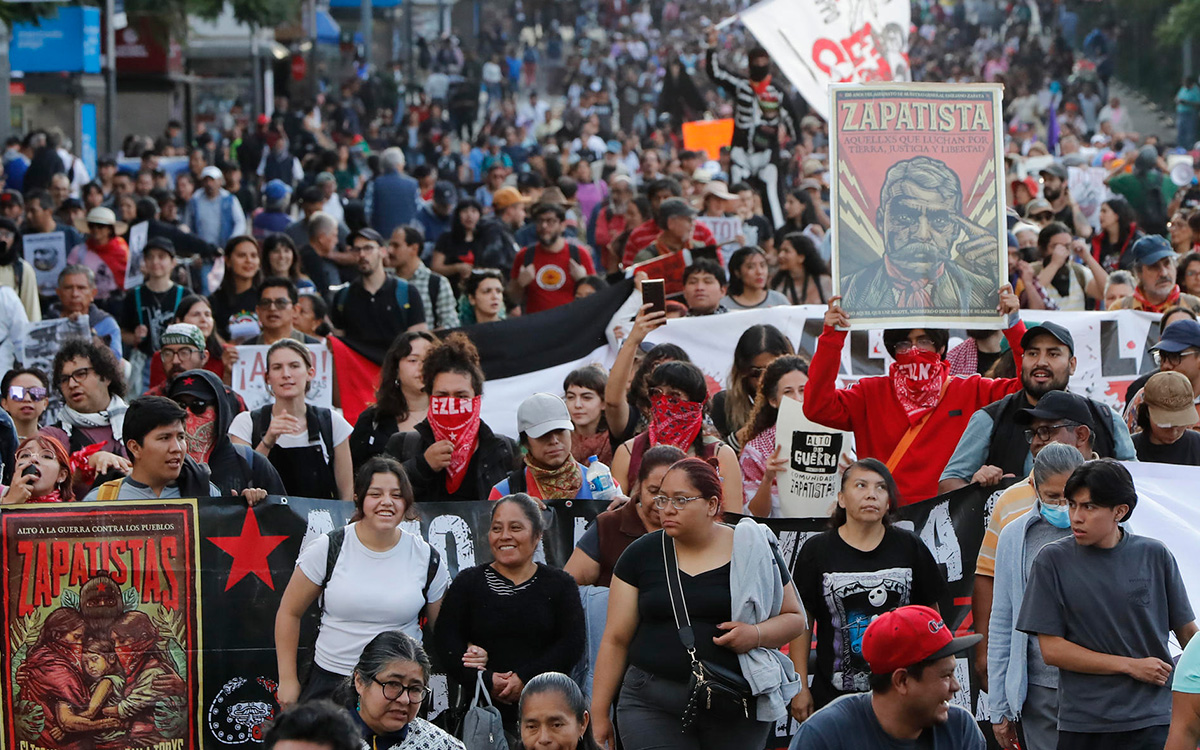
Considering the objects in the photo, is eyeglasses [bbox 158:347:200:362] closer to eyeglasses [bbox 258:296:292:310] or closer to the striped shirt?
eyeglasses [bbox 258:296:292:310]

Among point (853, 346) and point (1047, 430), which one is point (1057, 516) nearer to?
point (1047, 430)

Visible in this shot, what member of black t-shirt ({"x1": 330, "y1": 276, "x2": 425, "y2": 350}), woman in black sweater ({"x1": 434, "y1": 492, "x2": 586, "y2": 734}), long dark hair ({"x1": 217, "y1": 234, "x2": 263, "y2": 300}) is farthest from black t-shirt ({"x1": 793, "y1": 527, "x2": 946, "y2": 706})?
long dark hair ({"x1": 217, "y1": 234, "x2": 263, "y2": 300})

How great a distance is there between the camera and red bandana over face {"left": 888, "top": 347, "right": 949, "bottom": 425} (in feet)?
25.2

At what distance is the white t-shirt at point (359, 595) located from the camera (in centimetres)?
669

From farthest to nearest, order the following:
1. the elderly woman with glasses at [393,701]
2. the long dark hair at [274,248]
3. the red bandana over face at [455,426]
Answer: the long dark hair at [274,248] → the red bandana over face at [455,426] → the elderly woman with glasses at [393,701]

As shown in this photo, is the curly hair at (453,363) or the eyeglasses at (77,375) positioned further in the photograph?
the eyeglasses at (77,375)

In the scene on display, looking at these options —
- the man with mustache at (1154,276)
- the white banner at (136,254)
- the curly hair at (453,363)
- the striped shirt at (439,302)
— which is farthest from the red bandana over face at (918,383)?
the white banner at (136,254)

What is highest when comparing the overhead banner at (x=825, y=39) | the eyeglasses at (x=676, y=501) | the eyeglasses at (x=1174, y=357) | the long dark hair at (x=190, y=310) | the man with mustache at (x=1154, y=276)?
the overhead banner at (x=825, y=39)

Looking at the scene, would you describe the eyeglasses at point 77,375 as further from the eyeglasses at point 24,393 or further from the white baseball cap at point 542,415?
the white baseball cap at point 542,415

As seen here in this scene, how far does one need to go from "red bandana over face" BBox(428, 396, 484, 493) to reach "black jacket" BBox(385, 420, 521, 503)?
0.13ft

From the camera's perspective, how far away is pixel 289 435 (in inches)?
325

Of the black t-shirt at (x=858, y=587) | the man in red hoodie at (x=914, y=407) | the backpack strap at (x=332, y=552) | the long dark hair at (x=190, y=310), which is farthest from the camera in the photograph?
the long dark hair at (x=190, y=310)

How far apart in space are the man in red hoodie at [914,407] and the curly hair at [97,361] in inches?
137

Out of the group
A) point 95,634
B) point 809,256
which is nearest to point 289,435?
point 95,634
